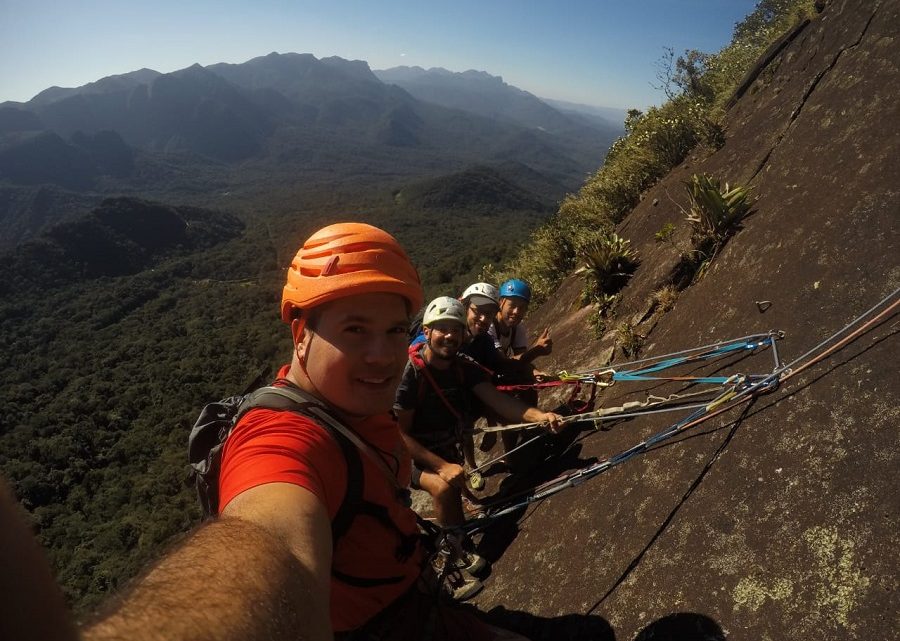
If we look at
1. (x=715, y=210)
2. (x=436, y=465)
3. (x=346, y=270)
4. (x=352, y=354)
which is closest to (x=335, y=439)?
(x=352, y=354)

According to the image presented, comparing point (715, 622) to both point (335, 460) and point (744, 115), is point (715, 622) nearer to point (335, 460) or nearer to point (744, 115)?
point (335, 460)

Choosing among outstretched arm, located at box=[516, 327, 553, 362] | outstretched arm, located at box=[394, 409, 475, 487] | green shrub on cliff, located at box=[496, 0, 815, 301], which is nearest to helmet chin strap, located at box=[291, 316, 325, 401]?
outstretched arm, located at box=[394, 409, 475, 487]

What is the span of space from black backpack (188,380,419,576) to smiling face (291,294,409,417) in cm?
11

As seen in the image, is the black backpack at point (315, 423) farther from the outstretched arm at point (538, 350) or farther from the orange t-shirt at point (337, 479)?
the outstretched arm at point (538, 350)

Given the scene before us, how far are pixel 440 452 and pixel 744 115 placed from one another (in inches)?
246

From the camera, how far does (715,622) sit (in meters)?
2.07

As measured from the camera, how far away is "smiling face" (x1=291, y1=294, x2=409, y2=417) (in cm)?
212

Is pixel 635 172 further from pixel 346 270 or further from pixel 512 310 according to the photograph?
pixel 346 270

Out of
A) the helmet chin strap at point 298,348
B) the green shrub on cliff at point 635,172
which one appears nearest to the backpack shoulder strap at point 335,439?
the helmet chin strap at point 298,348

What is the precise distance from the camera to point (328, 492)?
186 centimetres

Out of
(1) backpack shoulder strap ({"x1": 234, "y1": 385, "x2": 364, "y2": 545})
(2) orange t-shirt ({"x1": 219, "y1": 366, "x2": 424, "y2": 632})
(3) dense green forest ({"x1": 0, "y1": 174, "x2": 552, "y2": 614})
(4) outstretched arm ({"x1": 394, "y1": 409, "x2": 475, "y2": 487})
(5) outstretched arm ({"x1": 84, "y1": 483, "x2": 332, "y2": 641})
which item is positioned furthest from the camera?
(3) dense green forest ({"x1": 0, "y1": 174, "x2": 552, "y2": 614})

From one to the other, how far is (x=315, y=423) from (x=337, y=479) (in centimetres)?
22

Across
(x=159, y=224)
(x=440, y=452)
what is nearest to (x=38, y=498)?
(x=440, y=452)

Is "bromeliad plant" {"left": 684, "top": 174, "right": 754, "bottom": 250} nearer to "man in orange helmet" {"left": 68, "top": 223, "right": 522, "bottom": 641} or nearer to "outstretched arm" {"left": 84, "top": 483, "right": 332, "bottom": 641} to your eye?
"man in orange helmet" {"left": 68, "top": 223, "right": 522, "bottom": 641}
